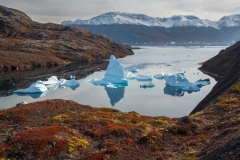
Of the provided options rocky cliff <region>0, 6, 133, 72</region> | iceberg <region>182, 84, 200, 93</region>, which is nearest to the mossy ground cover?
iceberg <region>182, 84, 200, 93</region>

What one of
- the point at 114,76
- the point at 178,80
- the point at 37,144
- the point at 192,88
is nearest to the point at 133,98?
the point at 192,88

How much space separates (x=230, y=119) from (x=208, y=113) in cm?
250

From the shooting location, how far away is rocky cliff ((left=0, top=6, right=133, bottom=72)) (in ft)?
284

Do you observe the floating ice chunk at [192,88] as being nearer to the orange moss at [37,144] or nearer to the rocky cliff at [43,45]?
the orange moss at [37,144]

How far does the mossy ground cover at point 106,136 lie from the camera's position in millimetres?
12219

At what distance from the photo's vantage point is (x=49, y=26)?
A: 14662 centimetres

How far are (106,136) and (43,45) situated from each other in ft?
325

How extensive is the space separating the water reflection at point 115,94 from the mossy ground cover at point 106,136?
759 inches

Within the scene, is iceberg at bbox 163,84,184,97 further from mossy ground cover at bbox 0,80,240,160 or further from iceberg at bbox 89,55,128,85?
mossy ground cover at bbox 0,80,240,160

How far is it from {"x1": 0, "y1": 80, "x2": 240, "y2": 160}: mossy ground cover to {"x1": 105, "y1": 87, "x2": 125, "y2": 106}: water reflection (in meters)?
19.3

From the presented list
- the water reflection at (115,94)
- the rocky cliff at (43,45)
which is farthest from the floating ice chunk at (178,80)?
the rocky cliff at (43,45)

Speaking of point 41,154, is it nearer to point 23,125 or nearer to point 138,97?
point 23,125

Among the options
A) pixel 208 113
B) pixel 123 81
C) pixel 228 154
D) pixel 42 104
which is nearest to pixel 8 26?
pixel 123 81

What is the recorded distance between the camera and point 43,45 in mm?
108125
